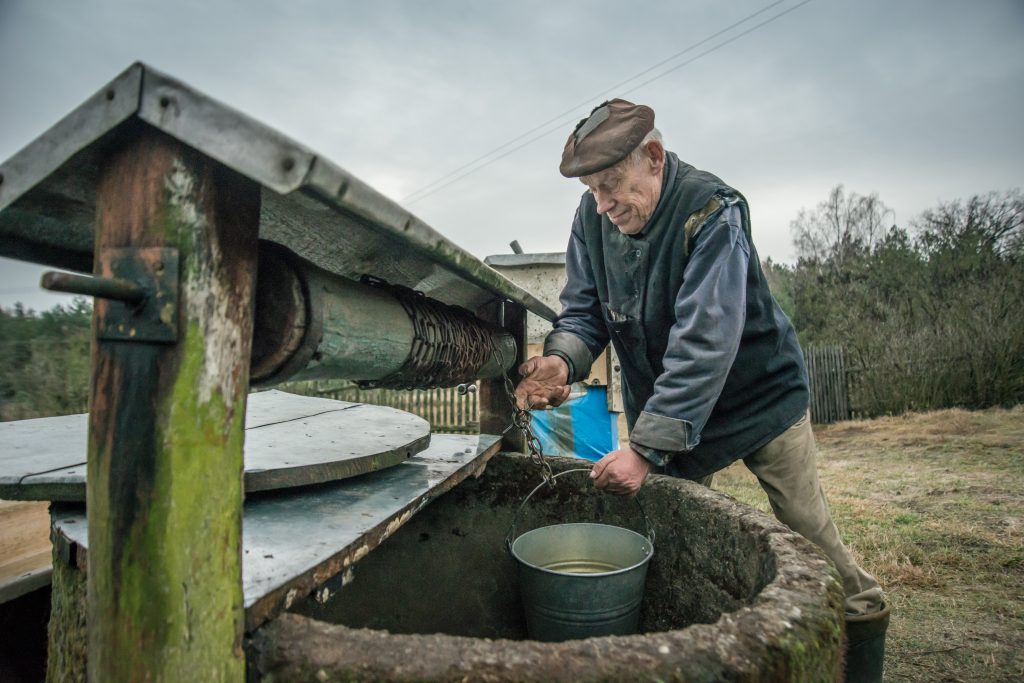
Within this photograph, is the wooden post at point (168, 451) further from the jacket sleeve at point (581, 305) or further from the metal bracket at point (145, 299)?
the jacket sleeve at point (581, 305)

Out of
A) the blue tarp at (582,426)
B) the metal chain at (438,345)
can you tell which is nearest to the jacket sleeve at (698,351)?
the metal chain at (438,345)

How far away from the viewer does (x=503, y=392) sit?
2641 millimetres

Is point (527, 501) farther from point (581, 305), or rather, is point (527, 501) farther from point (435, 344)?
point (581, 305)

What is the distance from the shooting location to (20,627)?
2334 millimetres

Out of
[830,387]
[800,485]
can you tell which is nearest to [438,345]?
[800,485]

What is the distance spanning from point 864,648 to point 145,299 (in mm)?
2300

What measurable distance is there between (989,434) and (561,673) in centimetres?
946

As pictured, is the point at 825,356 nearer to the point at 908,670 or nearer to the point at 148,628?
the point at 908,670

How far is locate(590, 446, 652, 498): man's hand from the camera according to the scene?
1.75m

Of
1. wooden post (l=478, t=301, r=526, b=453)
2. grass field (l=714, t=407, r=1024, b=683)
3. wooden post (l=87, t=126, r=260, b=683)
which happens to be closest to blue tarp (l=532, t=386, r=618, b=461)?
grass field (l=714, t=407, r=1024, b=683)

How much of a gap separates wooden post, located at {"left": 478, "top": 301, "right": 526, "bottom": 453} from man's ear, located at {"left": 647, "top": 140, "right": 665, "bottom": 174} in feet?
2.41

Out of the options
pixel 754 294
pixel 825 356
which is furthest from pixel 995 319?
pixel 754 294

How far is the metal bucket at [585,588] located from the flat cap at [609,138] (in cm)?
117

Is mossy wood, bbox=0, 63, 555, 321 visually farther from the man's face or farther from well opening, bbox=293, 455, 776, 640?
well opening, bbox=293, 455, 776, 640
